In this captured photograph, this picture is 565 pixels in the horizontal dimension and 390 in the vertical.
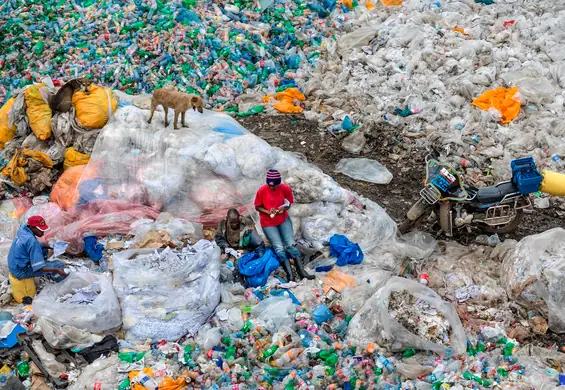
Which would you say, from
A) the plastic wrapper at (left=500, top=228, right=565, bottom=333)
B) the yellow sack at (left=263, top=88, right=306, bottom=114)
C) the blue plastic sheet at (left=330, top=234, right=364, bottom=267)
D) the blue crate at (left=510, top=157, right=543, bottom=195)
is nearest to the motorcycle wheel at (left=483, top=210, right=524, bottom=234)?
the blue crate at (left=510, top=157, right=543, bottom=195)

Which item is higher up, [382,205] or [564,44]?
[564,44]

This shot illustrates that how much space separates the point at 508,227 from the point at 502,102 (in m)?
2.76

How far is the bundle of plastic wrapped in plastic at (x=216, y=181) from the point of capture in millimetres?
6734

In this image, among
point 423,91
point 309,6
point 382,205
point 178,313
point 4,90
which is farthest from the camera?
point 309,6

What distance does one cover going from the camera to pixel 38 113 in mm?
7453

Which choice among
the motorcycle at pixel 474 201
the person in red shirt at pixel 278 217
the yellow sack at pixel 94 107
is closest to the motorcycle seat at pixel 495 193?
the motorcycle at pixel 474 201

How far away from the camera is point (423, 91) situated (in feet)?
30.4

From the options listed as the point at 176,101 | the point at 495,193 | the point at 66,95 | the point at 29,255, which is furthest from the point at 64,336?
the point at 495,193

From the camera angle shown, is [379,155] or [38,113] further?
[379,155]

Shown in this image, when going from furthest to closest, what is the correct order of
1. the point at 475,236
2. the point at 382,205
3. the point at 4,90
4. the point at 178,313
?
the point at 4,90, the point at 382,205, the point at 475,236, the point at 178,313

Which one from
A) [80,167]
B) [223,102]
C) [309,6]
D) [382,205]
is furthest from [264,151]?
[309,6]

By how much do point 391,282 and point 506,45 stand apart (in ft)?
19.6

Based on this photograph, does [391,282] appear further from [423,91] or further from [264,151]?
[423,91]

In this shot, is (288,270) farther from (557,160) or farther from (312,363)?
(557,160)
